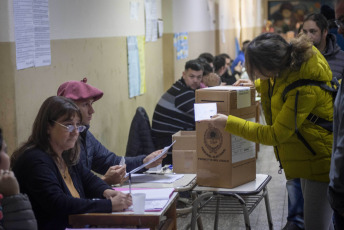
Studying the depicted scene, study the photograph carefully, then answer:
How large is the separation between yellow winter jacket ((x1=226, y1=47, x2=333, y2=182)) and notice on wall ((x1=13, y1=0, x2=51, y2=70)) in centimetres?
153

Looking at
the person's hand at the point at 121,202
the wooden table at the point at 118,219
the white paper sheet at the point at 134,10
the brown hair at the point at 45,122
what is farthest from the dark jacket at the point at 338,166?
the white paper sheet at the point at 134,10

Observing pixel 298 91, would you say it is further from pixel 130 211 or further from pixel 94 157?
pixel 94 157

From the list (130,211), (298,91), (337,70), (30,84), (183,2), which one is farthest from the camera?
(183,2)

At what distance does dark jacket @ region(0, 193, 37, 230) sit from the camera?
2254 mm

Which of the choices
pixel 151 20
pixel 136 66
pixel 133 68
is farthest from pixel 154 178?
pixel 151 20

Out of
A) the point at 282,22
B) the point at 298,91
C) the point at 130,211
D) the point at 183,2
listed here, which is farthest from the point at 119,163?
the point at 282,22

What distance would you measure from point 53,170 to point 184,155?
1207 millimetres

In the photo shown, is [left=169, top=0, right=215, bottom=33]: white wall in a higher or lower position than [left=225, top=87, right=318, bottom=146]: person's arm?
higher

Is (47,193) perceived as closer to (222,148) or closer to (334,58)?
(222,148)

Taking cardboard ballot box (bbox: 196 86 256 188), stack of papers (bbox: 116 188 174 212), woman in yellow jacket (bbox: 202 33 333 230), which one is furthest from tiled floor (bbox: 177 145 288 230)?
woman in yellow jacket (bbox: 202 33 333 230)

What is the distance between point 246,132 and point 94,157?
3.33 feet

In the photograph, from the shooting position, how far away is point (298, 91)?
9.91 feet

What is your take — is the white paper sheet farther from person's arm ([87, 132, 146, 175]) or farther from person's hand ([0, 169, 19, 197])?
person's hand ([0, 169, 19, 197])

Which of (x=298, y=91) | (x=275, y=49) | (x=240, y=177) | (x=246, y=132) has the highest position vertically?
(x=275, y=49)
